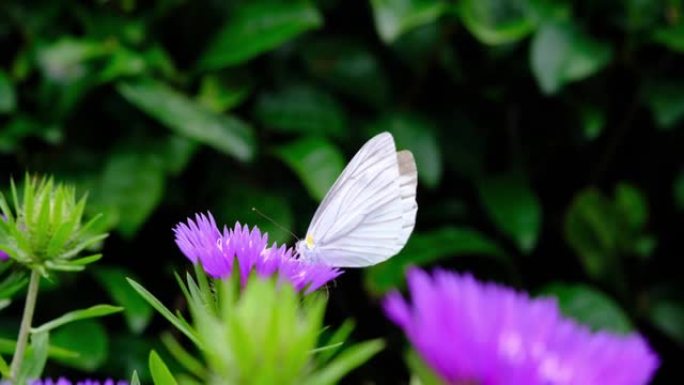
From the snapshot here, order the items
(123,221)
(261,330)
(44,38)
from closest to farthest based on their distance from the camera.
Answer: (261,330) → (123,221) → (44,38)

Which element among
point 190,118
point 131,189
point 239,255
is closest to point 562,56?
point 190,118

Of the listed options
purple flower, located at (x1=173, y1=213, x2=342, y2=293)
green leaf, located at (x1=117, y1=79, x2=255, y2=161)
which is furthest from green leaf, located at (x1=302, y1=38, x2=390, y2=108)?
purple flower, located at (x1=173, y1=213, x2=342, y2=293)

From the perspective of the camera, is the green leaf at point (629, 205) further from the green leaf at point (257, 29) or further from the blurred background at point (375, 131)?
the green leaf at point (257, 29)

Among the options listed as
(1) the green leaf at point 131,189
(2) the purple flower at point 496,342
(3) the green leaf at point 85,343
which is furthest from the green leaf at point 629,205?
(2) the purple flower at point 496,342

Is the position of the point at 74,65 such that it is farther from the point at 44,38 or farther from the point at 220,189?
the point at 220,189

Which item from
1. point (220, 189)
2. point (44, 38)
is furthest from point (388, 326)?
point (44, 38)
